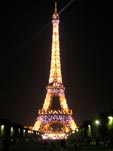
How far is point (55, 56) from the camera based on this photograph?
11344 centimetres

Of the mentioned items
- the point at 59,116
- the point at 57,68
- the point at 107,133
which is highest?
the point at 57,68

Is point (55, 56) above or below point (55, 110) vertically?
above

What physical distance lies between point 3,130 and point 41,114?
47.6 m

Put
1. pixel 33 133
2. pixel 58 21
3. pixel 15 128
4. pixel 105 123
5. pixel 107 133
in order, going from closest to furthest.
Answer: pixel 107 133 < pixel 105 123 < pixel 15 128 < pixel 33 133 < pixel 58 21

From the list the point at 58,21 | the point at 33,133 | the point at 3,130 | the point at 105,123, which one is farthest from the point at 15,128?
the point at 58,21

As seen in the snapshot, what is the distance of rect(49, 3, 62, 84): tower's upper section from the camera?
4347 inches

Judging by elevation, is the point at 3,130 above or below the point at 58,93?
below

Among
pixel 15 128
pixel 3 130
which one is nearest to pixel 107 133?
pixel 3 130

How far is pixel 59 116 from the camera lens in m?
109

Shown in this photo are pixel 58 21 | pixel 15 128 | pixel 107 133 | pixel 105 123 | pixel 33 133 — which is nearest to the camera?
pixel 107 133

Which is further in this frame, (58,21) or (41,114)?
(58,21)

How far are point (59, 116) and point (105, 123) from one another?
49.1 meters

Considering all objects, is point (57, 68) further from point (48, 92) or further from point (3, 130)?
point (3, 130)

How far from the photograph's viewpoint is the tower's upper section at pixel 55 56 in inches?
4347
